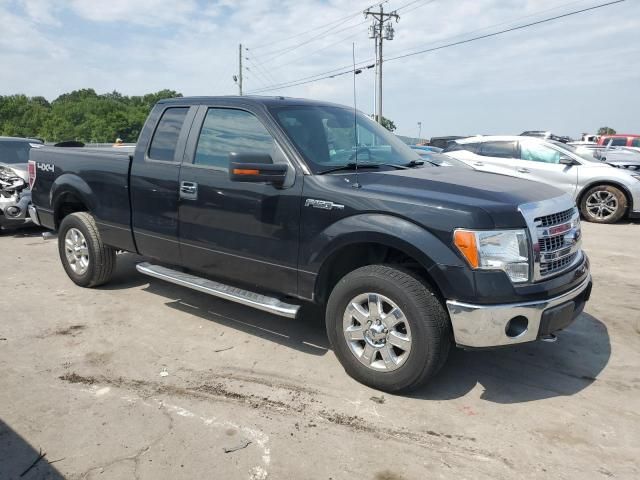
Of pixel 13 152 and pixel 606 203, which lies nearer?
pixel 13 152

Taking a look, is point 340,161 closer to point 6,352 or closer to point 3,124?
point 6,352

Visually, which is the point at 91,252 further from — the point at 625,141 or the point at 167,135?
the point at 625,141

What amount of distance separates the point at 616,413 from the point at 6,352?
4.40 m

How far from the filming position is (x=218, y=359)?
401 centimetres

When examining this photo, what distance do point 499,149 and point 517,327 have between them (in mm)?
8808

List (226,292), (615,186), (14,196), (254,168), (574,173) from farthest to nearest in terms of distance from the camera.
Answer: (574,173) < (615,186) < (14,196) < (226,292) < (254,168)

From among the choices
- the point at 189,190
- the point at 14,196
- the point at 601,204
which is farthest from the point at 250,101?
the point at 601,204

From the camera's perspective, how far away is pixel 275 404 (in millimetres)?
3338

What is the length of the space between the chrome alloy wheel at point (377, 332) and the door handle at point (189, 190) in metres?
1.68

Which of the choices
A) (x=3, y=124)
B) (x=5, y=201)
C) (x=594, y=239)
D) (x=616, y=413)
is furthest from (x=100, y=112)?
(x=616, y=413)

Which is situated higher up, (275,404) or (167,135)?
(167,135)

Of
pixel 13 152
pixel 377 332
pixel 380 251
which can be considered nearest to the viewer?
pixel 377 332

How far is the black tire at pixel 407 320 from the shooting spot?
3.19m

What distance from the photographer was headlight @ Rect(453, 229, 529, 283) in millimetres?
3041
